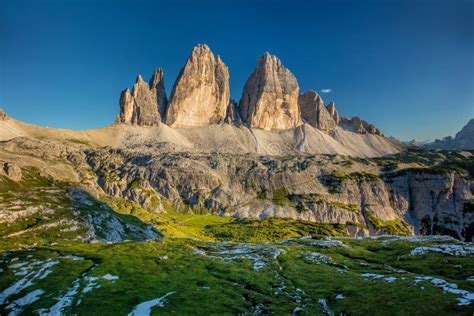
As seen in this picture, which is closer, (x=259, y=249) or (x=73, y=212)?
(x=259, y=249)

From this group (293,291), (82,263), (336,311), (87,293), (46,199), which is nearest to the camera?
(336,311)

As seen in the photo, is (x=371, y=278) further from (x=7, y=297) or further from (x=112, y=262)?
(x=7, y=297)

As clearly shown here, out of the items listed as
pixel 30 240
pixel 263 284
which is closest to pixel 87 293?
pixel 263 284

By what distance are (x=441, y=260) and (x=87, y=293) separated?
79.2 meters

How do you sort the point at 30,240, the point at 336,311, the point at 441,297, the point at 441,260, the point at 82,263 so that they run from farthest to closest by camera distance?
1. the point at 30,240
2. the point at 441,260
3. the point at 82,263
4. the point at 336,311
5. the point at 441,297

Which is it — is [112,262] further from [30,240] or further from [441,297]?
[30,240]

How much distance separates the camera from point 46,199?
182 metres

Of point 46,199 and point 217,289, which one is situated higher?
point 46,199

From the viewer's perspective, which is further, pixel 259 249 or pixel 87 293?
pixel 259 249

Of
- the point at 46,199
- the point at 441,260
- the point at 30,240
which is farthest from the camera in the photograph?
the point at 46,199

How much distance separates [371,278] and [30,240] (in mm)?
123175

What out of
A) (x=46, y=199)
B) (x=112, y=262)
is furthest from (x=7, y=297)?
(x=46, y=199)

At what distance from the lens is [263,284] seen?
67.7 m

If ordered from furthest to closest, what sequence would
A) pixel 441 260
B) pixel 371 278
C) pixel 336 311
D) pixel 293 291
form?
1. pixel 441 260
2. pixel 371 278
3. pixel 293 291
4. pixel 336 311
